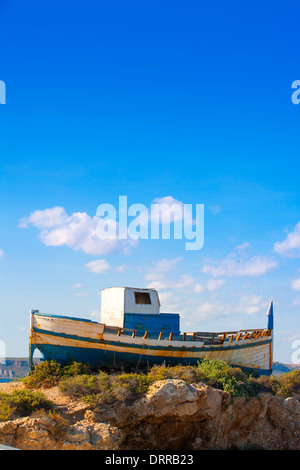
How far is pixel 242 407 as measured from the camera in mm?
17531

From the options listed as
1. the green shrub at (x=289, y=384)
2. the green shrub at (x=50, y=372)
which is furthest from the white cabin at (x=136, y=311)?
the green shrub at (x=289, y=384)

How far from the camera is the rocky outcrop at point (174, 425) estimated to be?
1220 cm

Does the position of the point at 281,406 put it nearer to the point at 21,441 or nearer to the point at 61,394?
the point at 61,394

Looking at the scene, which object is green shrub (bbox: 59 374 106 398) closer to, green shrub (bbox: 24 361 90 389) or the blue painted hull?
green shrub (bbox: 24 361 90 389)

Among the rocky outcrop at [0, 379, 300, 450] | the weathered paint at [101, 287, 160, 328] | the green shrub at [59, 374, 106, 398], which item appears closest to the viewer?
the rocky outcrop at [0, 379, 300, 450]

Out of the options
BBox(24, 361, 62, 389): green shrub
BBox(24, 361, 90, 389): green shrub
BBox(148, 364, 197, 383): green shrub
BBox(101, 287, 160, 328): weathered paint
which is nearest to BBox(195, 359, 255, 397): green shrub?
BBox(148, 364, 197, 383): green shrub

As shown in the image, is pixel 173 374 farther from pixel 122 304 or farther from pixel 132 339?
pixel 122 304

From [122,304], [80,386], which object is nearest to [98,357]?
[80,386]

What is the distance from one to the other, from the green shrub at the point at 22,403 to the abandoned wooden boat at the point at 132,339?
12.5ft

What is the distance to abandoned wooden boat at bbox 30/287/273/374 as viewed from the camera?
17.4m

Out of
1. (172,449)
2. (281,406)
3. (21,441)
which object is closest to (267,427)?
(281,406)

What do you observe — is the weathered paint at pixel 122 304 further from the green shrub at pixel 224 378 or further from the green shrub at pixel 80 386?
the green shrub at pixel 80 386

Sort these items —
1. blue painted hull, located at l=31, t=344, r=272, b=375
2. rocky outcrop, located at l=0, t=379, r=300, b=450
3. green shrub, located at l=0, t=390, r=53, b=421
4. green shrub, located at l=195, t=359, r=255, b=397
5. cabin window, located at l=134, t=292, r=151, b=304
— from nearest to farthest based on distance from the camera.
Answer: rocky outcrop, located at l=0, t=379, r=300, b=450 → green shrub, located at l=0, t=390, r=53, b=421 → green shrub, located at l=195, t=359, r=255, b=397 → blue painted hull, located at l=31, t=344, r=272, b=375 → cabin window, located at l=134, t=292, r=151, b=304

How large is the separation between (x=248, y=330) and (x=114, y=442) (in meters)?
12.8
